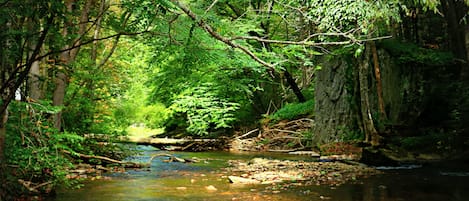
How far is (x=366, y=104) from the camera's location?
1161 cm

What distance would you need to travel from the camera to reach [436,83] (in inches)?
479

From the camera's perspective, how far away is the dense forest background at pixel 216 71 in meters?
4.64

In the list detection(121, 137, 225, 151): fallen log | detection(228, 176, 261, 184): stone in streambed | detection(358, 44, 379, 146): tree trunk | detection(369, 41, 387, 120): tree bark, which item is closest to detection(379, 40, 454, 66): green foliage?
detection(369, 41, 387, 120): tree bark

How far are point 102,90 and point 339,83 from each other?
7635 millimetres

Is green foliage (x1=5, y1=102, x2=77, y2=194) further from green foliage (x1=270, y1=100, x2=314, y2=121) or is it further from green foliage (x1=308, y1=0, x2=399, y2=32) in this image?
green foliage (x1=270, y1=100, x2=314, y2=121)

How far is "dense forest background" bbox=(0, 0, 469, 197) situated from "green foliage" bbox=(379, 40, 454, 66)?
38mm

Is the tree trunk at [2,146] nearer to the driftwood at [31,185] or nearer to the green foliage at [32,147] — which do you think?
the green foliage at [32,147]

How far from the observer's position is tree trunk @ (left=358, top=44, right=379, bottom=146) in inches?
442

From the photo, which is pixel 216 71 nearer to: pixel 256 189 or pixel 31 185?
pixel 256 189

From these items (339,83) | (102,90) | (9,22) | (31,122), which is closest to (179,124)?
(339,83)

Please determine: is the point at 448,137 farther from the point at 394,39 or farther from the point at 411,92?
the point at 394,39

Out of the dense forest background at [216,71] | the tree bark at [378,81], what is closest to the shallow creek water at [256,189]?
the dense forest background at [216,71]

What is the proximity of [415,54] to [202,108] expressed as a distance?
9.41 meters

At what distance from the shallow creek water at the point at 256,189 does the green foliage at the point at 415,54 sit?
393 centimetres
